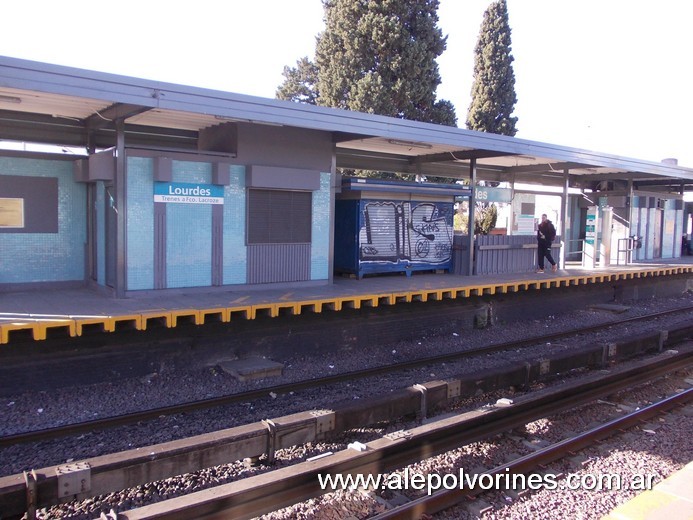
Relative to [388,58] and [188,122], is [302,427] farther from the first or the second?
[388,58]

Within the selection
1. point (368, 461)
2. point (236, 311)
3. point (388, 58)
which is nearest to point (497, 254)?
point (236, 311)

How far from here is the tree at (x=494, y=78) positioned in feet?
106

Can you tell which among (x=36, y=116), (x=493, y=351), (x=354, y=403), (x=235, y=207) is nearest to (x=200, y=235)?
(x=235, y=207)

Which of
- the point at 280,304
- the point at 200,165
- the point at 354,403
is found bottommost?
the point at 354,403

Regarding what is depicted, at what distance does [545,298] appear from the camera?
1516 centimetres

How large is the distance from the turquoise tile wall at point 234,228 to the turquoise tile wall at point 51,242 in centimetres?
275

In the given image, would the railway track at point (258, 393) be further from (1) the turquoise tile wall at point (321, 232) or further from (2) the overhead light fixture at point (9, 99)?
(2) the overhead light fixture at point (9, 99)

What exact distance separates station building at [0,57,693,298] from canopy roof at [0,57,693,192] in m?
0.02

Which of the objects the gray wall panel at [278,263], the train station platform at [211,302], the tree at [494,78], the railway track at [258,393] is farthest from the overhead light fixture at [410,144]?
the tree at [494,78]

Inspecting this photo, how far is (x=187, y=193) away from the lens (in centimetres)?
1009

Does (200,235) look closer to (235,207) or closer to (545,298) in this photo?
(235,207)

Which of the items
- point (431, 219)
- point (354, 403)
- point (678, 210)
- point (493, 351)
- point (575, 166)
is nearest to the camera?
point (354, 403)

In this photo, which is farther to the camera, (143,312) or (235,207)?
(235,207)

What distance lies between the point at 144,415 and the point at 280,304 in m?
3.07
